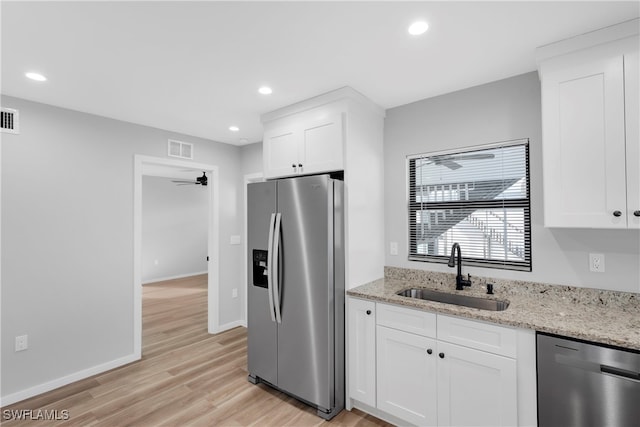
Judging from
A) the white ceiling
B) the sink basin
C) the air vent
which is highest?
the white ceiling

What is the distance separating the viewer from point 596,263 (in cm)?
201

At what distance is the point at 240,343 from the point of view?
3754 mm

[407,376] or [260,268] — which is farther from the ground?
[260,268]

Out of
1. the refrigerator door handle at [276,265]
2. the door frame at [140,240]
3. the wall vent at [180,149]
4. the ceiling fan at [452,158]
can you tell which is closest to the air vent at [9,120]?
the door frame at [140,240]

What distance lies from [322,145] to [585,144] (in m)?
1.73

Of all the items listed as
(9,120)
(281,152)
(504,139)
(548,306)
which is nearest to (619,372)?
(548,306)

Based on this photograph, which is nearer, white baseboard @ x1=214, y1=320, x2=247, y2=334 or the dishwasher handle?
the dishwasher handle

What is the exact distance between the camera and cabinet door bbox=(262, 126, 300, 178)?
2824 mm

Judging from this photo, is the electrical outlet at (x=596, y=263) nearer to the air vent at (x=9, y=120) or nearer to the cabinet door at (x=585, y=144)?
the cabinet door at (x=585, y=144)

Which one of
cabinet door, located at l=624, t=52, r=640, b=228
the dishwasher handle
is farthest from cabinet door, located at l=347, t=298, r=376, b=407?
cabinet door, located at l=624, t=52, r=640, b=228

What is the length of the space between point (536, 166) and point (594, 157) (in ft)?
1.52

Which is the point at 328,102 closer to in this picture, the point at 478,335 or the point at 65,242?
the point at 478,335

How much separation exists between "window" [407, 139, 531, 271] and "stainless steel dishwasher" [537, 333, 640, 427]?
2.58 ft

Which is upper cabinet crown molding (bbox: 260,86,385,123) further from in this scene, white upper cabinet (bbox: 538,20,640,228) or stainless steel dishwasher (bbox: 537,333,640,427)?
stainless steel dishwasher (bbox: 537,333,640,427)
